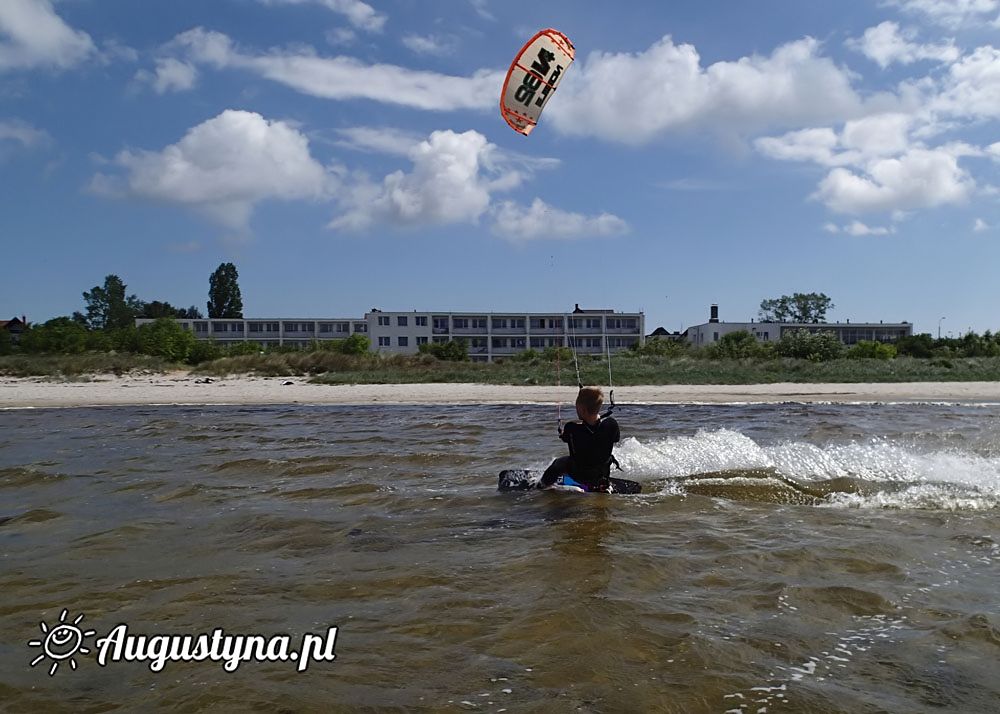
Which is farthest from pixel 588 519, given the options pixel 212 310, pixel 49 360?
pixel 212 310

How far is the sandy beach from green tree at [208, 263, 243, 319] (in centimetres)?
6772

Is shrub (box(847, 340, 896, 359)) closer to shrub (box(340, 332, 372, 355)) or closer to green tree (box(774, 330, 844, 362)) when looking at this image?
green tree (box(774, 330, 844, 362))

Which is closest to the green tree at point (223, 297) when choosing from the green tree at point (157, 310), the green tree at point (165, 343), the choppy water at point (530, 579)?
the green tree at point (157, 310)

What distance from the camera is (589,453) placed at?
9.27 metres

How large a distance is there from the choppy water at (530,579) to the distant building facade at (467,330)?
248 feet

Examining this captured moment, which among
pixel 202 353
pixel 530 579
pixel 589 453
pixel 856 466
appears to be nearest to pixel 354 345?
pixel 202 353

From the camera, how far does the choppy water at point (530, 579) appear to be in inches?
174

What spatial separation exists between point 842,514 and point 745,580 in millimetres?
→ 3246

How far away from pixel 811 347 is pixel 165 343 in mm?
43344

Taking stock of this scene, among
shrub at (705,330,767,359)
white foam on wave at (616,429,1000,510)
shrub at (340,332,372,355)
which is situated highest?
shrub at (340,332,372,355)

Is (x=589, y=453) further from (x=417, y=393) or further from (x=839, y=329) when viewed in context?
(x=839, y=329)

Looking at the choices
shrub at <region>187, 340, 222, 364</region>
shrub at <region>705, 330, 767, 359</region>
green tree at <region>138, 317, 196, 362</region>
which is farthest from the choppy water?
shrub at <region>705, 330, 767, 359</region>

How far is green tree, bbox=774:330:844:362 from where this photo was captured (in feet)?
170

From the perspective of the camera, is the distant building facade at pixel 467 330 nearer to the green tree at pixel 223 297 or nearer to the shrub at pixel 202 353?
the green tree at pixel 223 297
